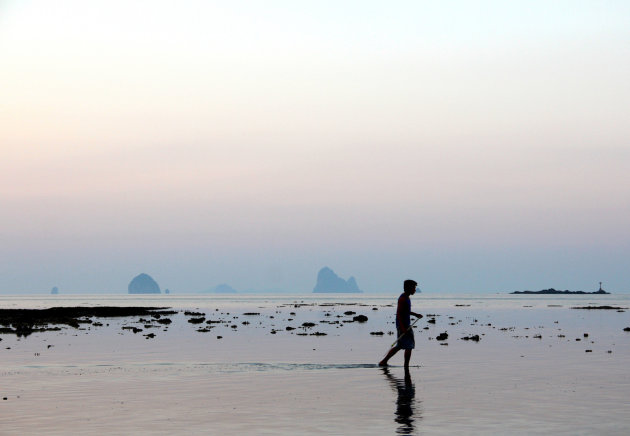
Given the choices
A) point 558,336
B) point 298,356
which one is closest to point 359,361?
point 298,356

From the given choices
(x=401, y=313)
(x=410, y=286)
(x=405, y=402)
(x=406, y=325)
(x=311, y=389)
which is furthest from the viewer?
(x=401, y=313)

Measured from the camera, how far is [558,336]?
5128 centimetres

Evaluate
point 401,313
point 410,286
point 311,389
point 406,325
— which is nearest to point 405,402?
point 311,389

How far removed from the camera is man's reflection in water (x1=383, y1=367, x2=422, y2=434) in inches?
658

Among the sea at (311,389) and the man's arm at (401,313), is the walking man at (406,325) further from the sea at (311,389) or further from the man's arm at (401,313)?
the sea at (311,389)

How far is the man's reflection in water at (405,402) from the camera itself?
16.7 meters

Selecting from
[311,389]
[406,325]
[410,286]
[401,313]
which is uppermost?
[410,286]

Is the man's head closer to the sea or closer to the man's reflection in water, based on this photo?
the man's reflection in water

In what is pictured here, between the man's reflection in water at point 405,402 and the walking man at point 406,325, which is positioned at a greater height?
the walking man at point 406,325

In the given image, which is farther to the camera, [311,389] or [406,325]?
[406,325]

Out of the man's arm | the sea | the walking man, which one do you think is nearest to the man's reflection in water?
the sea

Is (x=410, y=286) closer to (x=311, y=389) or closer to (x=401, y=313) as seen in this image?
(x=401, y=313)

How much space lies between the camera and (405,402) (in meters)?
20.4

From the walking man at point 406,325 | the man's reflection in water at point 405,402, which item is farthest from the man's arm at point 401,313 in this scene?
the man's reflection in water at point 405,402
